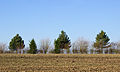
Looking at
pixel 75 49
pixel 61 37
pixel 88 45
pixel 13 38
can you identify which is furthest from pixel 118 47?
pixel 13 38

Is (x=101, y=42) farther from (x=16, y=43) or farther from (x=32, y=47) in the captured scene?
(x=16, y=43)

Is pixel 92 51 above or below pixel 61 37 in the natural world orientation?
below

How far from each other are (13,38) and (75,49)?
70.6 feet

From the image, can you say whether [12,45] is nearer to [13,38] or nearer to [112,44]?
[13,38]

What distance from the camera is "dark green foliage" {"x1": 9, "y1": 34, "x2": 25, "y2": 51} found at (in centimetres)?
6812

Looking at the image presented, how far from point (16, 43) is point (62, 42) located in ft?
50.4

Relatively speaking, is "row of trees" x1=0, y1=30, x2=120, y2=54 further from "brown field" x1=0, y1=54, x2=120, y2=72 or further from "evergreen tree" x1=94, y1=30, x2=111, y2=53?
"brown field" x1=0, y1=54, x2=120, y2=72

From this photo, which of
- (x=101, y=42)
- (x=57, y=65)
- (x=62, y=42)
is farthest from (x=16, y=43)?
(x=57, y=65)

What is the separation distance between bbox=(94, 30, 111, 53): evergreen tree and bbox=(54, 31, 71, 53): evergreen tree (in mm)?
9299

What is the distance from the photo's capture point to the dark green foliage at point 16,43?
6812 centimetres

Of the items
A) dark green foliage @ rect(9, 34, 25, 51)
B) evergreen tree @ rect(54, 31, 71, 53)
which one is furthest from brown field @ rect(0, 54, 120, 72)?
dark green foliage @ rect(9, 34, 25, 51)

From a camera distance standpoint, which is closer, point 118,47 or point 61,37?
point 61,37

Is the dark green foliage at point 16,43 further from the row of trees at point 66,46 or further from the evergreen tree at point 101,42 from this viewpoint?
the evergreen tree at point 101,42

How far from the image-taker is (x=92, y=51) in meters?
68.9
